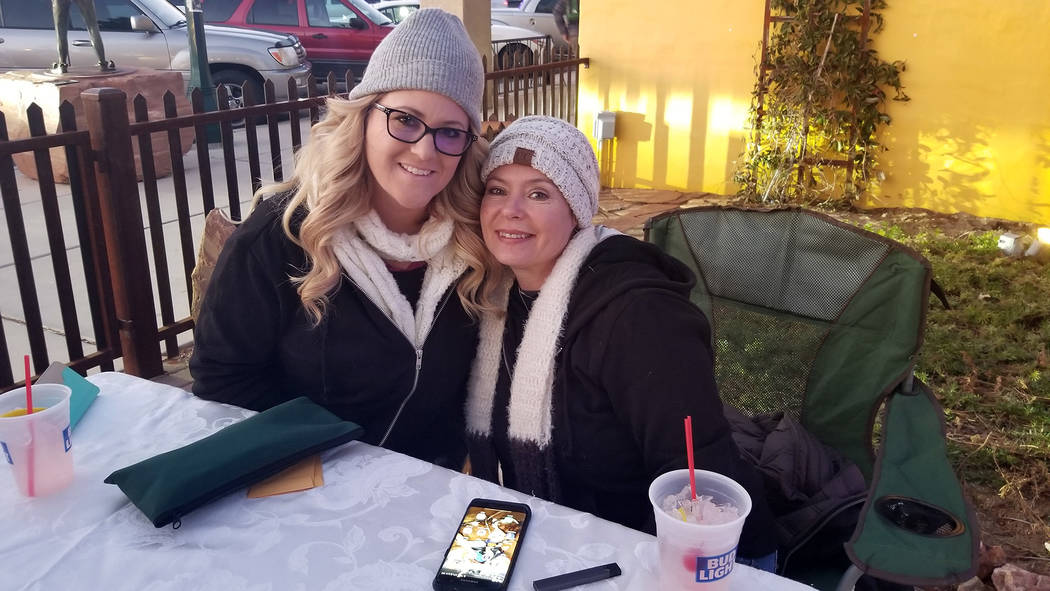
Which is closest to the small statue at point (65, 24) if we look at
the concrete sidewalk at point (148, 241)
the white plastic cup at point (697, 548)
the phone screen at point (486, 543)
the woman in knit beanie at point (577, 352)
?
the concrete sidewalk at point (148, 241)

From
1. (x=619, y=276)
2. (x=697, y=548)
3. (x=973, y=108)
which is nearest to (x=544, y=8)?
(x=973, y=108)

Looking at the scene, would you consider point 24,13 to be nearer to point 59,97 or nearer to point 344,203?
point 59,97

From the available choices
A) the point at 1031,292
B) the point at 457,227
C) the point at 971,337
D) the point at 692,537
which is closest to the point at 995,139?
the point at 1031,292

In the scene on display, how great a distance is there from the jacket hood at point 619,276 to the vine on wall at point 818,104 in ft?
16.0

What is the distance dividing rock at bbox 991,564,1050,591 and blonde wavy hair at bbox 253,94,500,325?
5.81 feet

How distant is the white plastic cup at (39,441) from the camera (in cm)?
133

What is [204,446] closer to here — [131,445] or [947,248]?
[131,445]

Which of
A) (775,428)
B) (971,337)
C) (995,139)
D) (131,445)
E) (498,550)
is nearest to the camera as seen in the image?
(498,550)

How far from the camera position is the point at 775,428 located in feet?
6.87

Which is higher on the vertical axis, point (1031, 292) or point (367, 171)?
point (367, 171)

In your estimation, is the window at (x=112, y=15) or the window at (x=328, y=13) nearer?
the window at (x=112, y=15)

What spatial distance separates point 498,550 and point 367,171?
1090mm

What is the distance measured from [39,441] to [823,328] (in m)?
1.78

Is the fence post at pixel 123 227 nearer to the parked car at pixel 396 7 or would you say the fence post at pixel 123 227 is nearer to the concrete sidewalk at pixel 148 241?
the concrete sidewalk at pixel 148 241
